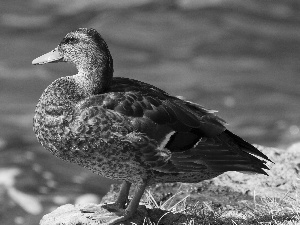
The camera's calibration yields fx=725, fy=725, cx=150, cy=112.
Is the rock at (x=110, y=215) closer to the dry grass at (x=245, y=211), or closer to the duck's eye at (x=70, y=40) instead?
the dry grass at (x=245, y=211)

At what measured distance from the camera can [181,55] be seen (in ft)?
44.4

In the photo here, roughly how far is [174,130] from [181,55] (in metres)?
8.40

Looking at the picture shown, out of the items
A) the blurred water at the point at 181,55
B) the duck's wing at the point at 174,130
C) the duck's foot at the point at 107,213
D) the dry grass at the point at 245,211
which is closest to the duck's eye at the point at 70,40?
the duck's wing at the point at 174,130

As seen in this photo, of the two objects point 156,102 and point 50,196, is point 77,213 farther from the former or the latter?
point 50,196

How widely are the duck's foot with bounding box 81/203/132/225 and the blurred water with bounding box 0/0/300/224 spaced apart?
4.84 metres

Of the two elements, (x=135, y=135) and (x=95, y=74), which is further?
(x=95, y=74)

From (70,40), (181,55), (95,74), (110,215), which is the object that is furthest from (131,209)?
(181,55)

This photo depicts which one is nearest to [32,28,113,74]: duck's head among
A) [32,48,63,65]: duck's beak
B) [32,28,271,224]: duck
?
[32,28,271,224]: duck

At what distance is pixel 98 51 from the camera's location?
5215 mm

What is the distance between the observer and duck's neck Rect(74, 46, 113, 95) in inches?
204

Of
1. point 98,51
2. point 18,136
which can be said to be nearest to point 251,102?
point 18,136

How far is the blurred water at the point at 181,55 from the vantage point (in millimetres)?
11750

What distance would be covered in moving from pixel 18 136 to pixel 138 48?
352 cm

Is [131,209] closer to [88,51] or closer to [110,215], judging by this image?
[110,215]
